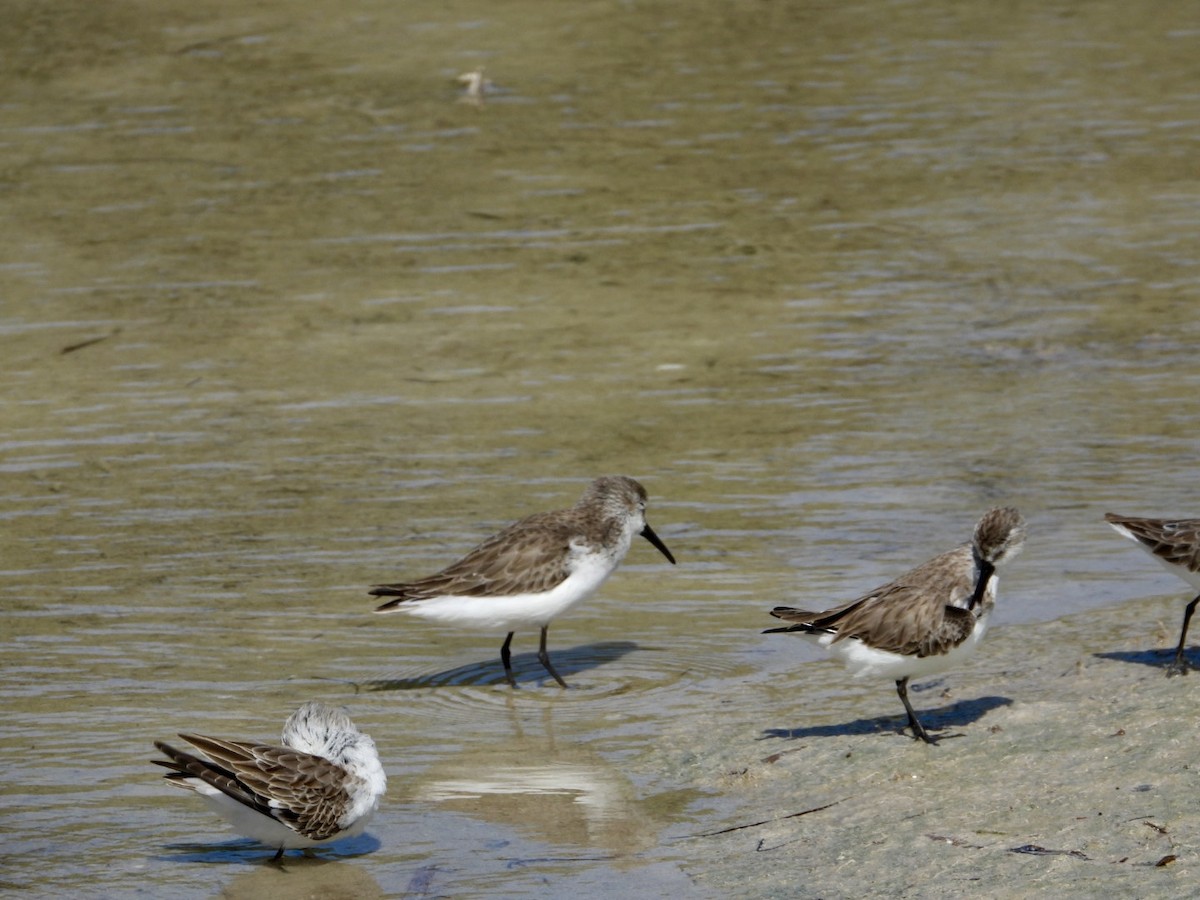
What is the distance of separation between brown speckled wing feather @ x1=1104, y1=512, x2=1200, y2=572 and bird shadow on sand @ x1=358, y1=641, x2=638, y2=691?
9.42 ft

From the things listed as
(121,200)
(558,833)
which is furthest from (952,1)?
(558,833)

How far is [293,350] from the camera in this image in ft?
52.6

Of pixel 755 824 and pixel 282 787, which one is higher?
pixel 282 787

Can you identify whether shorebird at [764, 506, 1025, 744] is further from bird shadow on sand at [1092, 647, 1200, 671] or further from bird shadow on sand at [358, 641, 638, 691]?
bird shadow on sand at [358, 641, 638, 691]

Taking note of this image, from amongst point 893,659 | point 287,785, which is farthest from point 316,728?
point 893,659

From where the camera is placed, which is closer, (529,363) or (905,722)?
(905,722)

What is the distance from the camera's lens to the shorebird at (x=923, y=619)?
8664 mm

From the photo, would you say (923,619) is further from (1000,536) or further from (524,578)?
(524,578)

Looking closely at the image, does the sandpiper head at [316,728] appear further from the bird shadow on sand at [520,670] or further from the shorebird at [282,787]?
the bird shadow on sand at [520,670]

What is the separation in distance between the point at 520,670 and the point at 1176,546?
12.2ft

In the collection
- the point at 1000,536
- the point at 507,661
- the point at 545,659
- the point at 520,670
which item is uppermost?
the point at 1000,536

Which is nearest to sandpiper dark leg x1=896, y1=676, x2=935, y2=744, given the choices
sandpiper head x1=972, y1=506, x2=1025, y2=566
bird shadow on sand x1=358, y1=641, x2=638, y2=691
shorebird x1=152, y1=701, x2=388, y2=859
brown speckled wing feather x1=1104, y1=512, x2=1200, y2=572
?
sandpiper head x1=972, y1=506, x2=1025, y2=566

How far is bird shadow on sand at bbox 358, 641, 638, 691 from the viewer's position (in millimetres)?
10328

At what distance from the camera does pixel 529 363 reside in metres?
15.6
